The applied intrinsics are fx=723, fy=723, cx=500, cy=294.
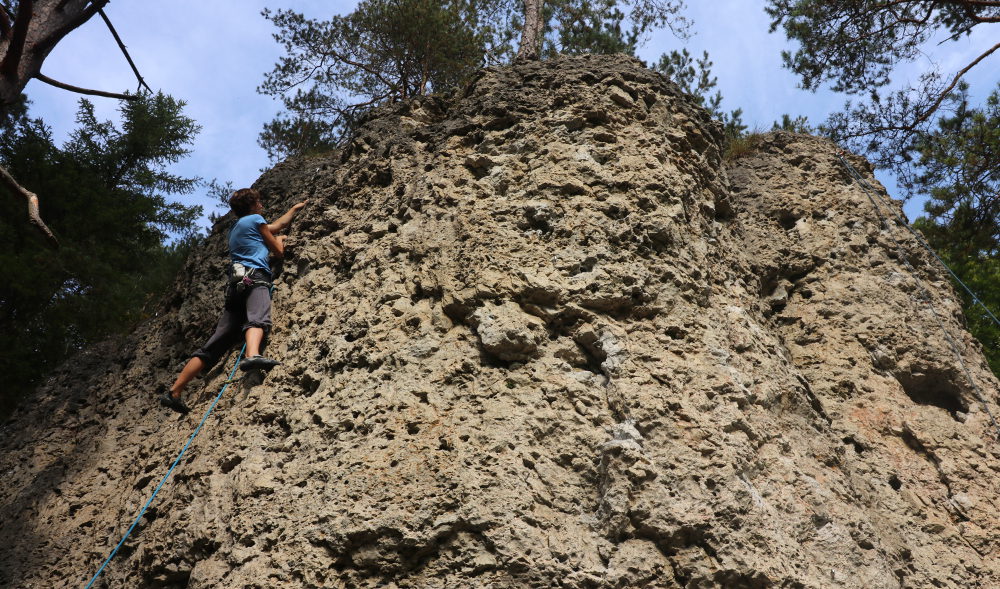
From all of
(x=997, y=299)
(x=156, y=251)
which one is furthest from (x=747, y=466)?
(x=997, y=299)

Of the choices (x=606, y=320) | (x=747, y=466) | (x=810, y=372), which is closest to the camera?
(x=747, y=466)

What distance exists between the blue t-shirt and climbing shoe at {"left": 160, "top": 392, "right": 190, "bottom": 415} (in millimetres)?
1142

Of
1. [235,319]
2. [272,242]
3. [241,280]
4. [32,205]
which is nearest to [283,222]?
[272,242]

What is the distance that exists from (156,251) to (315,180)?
7.93 metres

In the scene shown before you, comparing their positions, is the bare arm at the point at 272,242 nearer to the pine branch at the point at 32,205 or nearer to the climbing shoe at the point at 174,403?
the climbing shoe at the point at 174,403

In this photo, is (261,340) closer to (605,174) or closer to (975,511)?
(605,174)

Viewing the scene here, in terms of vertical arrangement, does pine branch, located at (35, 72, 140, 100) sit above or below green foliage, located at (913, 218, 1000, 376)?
below

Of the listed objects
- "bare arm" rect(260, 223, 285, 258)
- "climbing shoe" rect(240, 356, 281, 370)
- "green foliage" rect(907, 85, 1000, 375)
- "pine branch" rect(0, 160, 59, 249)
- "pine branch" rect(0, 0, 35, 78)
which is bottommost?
"climbing shoe" rect(240, 356, 281, 370)

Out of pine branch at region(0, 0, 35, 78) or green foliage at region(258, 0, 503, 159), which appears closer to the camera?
pine branch at region(0, 0, 35, 78)

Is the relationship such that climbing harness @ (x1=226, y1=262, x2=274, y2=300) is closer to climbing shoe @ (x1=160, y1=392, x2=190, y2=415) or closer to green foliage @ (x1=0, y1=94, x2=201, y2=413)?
climbing shoe @ (x1=160, y1=392, x2=190, y2=415)

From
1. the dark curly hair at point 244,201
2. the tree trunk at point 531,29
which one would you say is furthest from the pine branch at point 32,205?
the tree trunk at point 531,29

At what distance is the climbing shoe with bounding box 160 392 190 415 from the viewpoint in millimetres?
5316

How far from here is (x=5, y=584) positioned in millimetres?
5316

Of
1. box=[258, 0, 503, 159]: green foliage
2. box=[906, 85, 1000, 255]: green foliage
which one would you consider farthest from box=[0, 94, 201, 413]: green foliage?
box=[906, 85, 1000, 255]: green foliage
